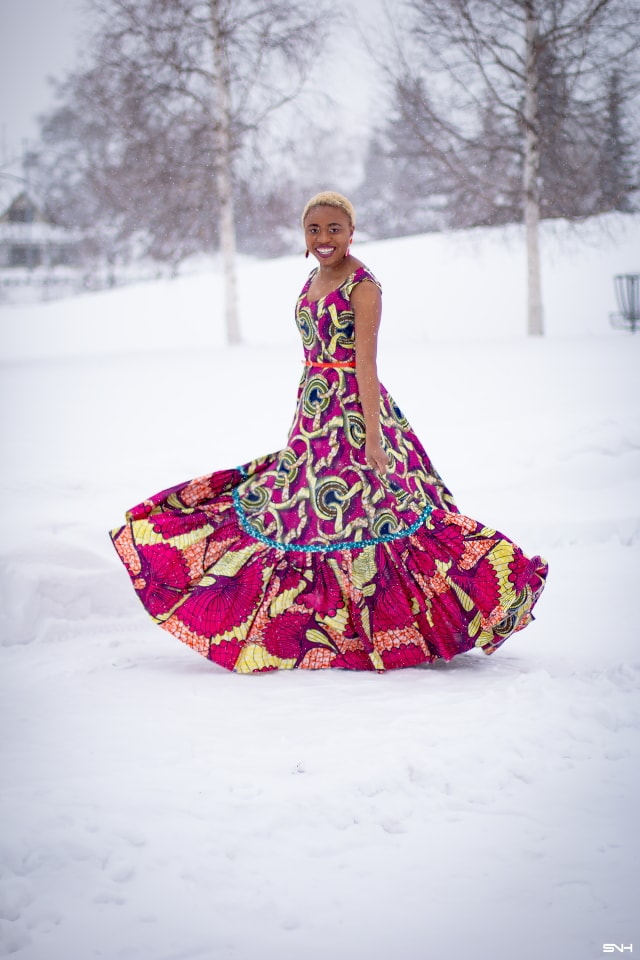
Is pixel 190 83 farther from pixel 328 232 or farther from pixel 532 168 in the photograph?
pixel 328 232

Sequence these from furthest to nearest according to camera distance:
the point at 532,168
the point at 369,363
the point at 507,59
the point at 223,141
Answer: the point at 223,141, the point at 507,59, the point at 532,168, the point at 369,363

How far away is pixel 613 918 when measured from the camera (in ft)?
5.81

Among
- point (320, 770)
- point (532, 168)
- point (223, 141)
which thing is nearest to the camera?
point (320, 770)

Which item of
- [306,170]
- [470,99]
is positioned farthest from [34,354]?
[470,99]

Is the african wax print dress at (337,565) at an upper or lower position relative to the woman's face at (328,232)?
lower

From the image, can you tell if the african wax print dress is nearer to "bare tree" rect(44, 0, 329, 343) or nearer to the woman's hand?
the woman's hand

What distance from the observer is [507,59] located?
1262cm

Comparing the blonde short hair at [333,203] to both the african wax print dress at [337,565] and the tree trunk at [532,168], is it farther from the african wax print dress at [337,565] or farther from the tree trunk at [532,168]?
the tree trunk at [532,168]

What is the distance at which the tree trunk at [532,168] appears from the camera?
11961 millimetres

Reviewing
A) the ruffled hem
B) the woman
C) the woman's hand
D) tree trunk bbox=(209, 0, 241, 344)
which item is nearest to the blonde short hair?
the woman

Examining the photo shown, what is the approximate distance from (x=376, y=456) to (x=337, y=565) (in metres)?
0.38

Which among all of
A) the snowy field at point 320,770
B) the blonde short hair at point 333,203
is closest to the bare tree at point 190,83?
the snowy field at point 320,770

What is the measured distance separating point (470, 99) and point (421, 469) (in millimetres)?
10799

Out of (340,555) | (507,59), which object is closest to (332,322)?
(340,555)
